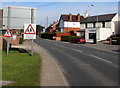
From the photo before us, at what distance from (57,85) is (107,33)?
1753 inches


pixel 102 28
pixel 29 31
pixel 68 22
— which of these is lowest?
pixel 29 31

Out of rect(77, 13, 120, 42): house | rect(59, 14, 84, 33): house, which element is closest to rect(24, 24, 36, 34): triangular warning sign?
rect(77, 13, 120, 42): house

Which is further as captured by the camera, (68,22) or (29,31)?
(68,22)

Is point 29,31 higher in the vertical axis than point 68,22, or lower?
lower

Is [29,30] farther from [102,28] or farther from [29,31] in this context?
[102,28]

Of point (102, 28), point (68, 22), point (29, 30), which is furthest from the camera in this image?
point (68, 22)

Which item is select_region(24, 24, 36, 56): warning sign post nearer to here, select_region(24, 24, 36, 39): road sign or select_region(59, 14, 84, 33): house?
select_region(24, 24, 36, 39): road sign

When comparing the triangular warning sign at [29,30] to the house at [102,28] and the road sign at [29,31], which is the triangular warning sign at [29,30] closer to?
the road sign at [29,31]

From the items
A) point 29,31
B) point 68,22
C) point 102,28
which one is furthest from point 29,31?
point 68,22

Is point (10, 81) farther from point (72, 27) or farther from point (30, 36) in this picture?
point (72, 27)

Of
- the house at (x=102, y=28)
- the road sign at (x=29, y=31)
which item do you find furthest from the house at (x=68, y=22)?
the road sign at (x=29, y=31)

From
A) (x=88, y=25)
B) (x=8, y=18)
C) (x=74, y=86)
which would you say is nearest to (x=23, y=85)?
(x=74, y=86)

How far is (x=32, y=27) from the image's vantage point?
16422 millimetres

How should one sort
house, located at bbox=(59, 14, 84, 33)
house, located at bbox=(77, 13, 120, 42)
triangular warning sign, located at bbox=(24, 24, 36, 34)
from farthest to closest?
house, located at bbox=(59, 14, 84, 33)
house, located at bbox=(77, 13, 120, 42)
triangular warning sign, located at bbox=(24, 24, 36, 34)
